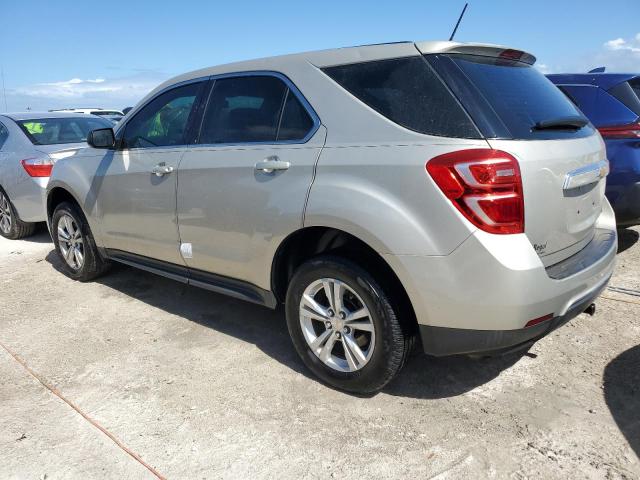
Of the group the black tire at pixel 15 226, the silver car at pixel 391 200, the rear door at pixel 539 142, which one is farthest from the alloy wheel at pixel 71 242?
the rear door at pixel 539 142

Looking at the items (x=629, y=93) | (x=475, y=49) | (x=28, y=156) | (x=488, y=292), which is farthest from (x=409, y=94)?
(x=28, y=156)

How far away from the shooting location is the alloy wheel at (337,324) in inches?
106

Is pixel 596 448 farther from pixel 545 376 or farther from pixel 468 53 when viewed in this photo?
pixel 468 53

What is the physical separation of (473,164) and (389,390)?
138 centimetres

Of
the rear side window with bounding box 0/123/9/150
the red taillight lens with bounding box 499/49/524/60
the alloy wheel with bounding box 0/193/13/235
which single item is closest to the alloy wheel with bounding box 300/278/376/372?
the red taillight lens with bounding box 499/49/524/60

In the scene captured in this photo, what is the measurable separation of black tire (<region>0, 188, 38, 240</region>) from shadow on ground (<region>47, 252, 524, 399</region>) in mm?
1331

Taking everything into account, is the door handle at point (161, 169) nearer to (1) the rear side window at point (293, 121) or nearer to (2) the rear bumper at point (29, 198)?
(1) the rear side window at point (293, 121)

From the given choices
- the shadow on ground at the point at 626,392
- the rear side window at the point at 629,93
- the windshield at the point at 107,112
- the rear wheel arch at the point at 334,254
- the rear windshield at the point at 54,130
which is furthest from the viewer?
the windshield at the point at 107,112

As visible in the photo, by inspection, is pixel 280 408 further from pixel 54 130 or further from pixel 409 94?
pixel 54 130

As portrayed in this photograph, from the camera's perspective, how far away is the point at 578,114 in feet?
9.44

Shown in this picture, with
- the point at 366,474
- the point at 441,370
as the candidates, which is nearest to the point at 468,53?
the point at 441,370

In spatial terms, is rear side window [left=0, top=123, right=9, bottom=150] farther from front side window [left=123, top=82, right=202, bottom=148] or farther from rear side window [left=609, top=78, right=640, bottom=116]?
rear side window [left=609, top=78, right=640, bottom=116]

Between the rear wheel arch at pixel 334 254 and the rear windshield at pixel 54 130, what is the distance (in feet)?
15.1

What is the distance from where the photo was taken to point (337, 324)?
2.78 m
